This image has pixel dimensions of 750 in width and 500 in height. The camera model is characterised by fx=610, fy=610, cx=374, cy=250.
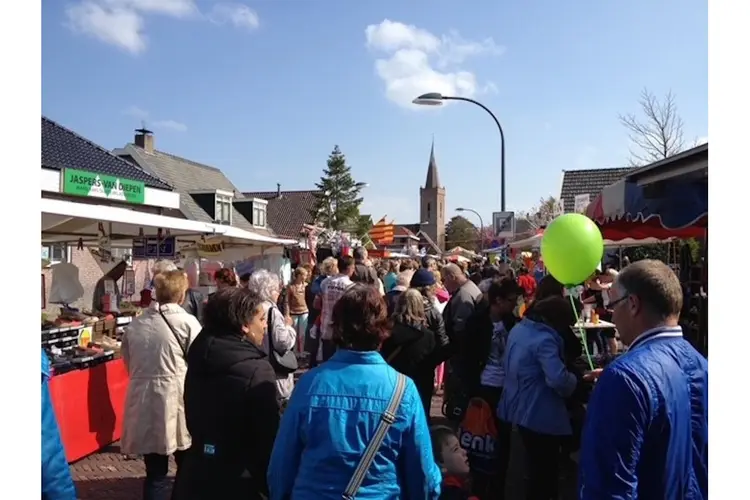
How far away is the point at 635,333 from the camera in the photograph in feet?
7.50

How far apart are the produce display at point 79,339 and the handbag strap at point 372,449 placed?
4.74 metres

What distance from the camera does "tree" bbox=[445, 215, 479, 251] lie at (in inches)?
3575

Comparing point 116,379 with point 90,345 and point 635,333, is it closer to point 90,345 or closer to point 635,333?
point 90,345

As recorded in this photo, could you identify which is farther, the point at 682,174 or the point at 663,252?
the point at 663,252

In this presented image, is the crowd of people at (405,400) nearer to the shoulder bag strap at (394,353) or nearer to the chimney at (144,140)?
the shoulder bag strap at (394,353)

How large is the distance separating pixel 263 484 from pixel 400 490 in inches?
36.1

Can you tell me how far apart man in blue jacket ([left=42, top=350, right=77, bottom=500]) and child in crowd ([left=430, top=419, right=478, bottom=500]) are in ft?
5.24

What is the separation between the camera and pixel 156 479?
4.31 m

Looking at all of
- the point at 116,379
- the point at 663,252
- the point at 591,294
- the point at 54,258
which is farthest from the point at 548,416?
the point at 54,258

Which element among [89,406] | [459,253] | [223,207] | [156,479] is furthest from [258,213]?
[156,479]

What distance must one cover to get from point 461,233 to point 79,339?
3570 inches

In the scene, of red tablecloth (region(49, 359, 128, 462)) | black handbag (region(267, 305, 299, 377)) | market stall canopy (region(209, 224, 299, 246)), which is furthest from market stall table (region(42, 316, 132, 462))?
market stall canopy (region(209, 224, 299, 246))

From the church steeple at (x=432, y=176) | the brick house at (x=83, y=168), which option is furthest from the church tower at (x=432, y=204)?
the brick house at (x=83, y=168)

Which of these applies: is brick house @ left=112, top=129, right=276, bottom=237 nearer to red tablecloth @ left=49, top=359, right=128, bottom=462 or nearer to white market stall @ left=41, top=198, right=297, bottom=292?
white market stall @ left=41, top=198, right=297, bottom=292
